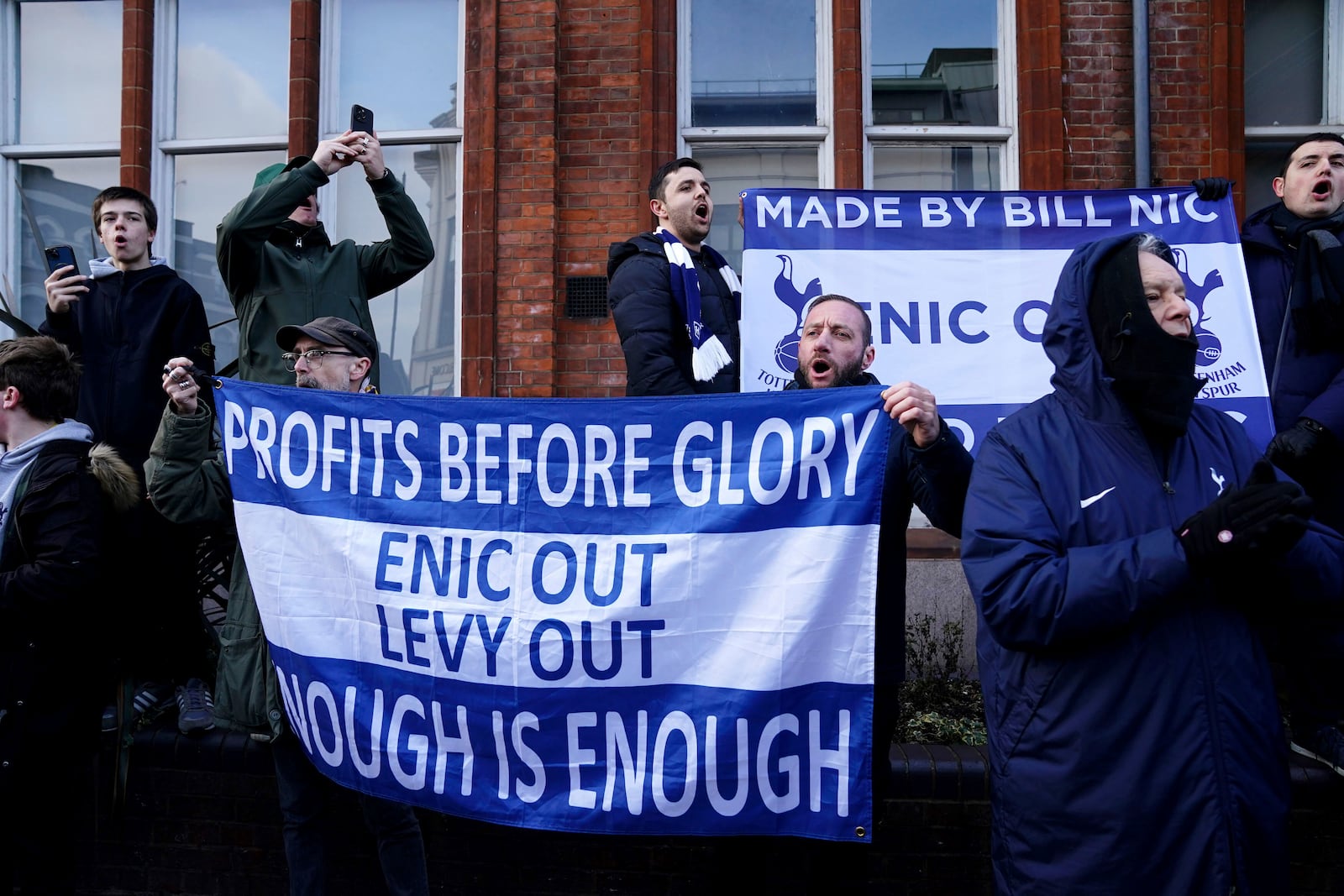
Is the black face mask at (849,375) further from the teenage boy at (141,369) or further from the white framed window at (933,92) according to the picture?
the white framed window at (933,92)

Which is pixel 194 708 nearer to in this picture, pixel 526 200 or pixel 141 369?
pixel 141 369

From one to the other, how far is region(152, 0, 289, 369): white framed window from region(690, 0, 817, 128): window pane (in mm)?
2779

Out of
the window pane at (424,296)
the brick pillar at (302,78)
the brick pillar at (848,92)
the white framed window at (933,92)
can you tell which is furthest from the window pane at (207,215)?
the white framed window at (933,92)

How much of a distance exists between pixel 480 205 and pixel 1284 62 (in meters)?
5.13

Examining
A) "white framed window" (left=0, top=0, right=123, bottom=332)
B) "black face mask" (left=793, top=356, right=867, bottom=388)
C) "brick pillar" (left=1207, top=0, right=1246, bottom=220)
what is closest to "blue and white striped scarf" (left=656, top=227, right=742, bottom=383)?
"black face mask" (left=793, top=356, right=867, bottom=388)

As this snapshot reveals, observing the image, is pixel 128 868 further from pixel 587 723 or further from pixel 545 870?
pixel 587 723

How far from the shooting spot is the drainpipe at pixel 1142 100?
6.87 metres

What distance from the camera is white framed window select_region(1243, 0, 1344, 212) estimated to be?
737 centimetres

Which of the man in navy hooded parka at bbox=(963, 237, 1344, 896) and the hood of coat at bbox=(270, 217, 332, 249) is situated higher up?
the hood of coat at bbox=(270, 217, 332, 249)

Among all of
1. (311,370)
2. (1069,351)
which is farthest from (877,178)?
(1069,351)

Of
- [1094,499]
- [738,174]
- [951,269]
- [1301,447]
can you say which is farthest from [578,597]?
[738,174]

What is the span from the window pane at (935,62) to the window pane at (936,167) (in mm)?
178

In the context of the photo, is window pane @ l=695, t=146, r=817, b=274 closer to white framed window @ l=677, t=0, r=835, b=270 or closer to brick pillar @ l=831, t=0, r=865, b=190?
white framed window @ l=677, t=0, r=835, b=270

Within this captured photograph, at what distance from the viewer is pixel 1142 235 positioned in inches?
108
